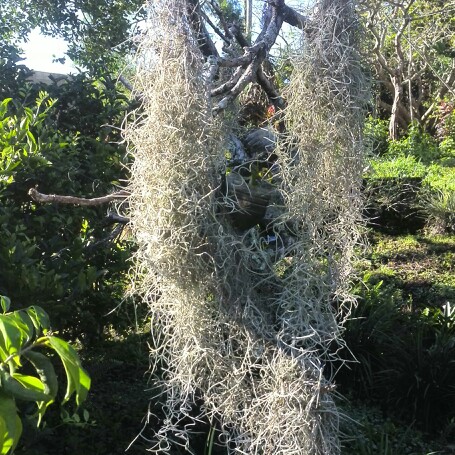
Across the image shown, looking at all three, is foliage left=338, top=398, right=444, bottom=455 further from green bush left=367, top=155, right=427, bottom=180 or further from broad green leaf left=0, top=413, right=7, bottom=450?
green bush left=367, top=155, right=427, bottom=180

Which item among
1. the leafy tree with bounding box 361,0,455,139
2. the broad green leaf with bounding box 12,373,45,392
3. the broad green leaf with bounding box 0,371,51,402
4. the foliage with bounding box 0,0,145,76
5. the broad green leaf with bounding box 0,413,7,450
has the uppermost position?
the leafy tree with bounding box 361,0,455,139

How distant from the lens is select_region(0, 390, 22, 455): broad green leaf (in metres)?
1.05

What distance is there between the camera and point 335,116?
214 centimetres

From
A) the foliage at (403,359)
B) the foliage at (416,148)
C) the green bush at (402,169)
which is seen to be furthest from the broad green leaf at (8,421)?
the foliage at (416,148)

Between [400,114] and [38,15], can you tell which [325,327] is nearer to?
[38,15]

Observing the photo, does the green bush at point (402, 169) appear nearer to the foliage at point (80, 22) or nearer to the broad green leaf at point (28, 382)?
the foliage at point (80, 22)

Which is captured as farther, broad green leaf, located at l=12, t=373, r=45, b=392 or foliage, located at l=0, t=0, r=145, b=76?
foliage, located at l=0, t=0, r=145, b=76

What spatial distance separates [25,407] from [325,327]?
1.19 m

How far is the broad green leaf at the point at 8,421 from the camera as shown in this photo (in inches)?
41.4

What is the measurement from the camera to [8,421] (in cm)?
105

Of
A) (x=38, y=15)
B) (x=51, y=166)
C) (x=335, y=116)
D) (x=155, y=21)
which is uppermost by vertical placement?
(x=38, y=15)

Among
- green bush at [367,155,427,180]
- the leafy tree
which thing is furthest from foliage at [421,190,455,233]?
the leafy tree

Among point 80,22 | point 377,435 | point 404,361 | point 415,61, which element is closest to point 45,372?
point 377,435

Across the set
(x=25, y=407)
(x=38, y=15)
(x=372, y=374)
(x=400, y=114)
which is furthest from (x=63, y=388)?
(x=400, y=114)
